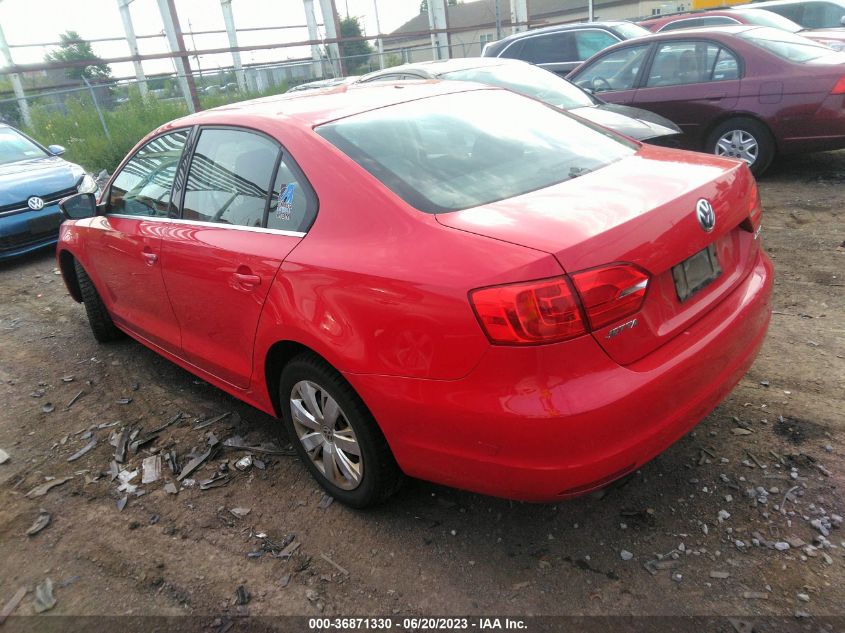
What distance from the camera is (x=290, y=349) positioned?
2812mm

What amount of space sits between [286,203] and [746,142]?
600 centimetres

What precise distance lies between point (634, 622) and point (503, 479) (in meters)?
0.64

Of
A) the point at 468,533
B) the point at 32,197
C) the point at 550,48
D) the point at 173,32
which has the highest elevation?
the point at 173,32

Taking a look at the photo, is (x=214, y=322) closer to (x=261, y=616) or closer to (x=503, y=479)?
(x=261, y=616)

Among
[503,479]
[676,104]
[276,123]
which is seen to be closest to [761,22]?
[676,104]

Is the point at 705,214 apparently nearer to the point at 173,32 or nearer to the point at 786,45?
the point at 786,45

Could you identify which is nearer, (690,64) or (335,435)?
(335,435)

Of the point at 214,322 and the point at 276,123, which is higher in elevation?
the point at 276,123

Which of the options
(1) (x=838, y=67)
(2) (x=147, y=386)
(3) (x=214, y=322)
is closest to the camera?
(3) (x=214, y=322)

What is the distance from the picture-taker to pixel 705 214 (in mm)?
2359

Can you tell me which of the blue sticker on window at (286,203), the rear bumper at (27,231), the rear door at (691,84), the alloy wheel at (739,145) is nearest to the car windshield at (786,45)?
the rear door at (691,84)

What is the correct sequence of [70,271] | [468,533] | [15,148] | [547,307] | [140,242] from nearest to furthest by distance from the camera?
[547,307]
[468,533]
[140,242]
[70,271]
[15,148]

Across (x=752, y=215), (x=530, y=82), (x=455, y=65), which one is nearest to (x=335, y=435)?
(x=752, y=215)

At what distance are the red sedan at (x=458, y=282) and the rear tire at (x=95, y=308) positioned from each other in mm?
1462
